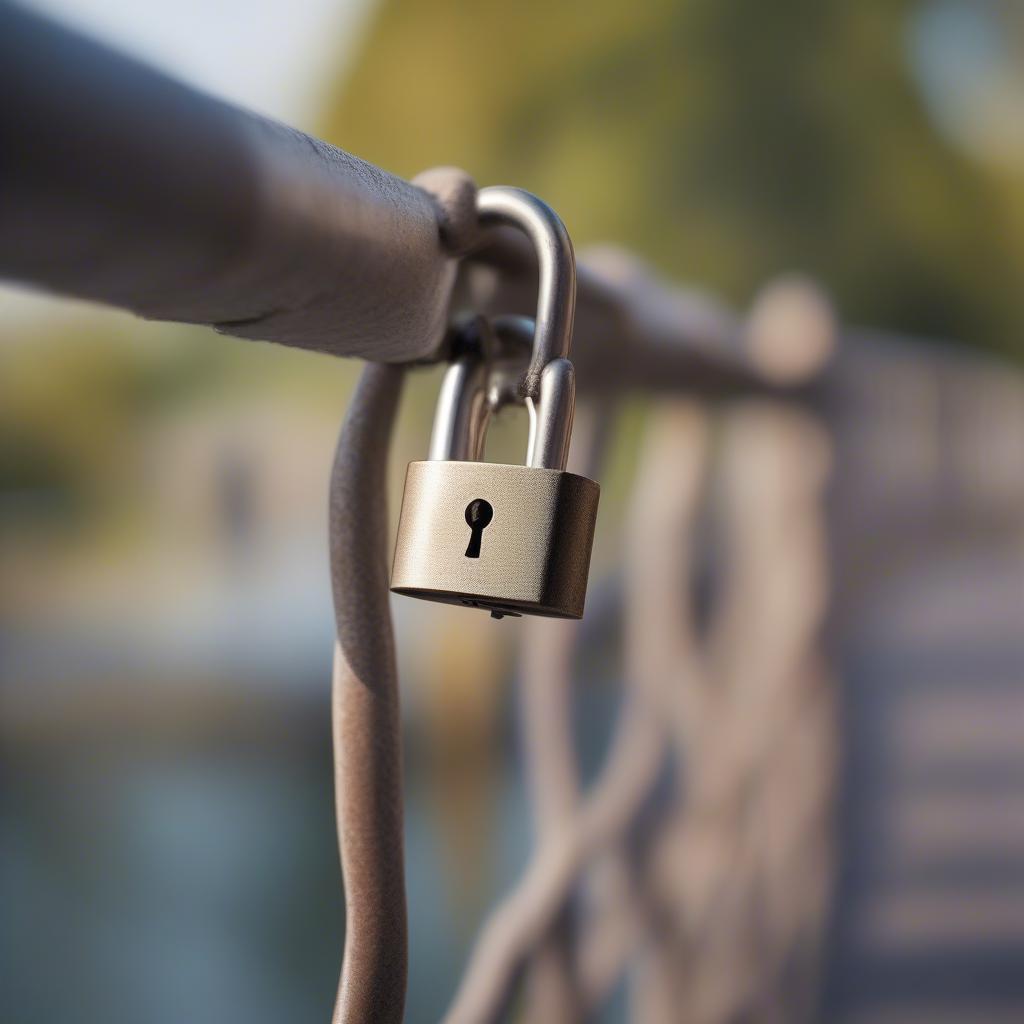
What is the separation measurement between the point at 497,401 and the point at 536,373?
0.03 metres

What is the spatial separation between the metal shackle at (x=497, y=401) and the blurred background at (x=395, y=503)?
0.93 meters

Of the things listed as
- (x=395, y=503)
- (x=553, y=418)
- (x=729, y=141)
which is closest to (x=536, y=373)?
(x=553, y=418)

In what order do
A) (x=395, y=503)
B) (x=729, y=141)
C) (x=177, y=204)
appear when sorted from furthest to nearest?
(x=729, y=141), (x=395, y=503), (x=177, y=204)

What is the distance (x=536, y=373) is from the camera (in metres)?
0.19

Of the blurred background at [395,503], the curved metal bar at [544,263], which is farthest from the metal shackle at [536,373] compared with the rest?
the blurred background at [395,503]

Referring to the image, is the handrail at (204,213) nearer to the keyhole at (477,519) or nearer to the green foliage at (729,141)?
the keyhole at (477,519)

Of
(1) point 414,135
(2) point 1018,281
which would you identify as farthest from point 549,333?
(1) point 414,135

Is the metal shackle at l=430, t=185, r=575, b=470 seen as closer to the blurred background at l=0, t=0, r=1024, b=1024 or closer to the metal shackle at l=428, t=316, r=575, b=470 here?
the metal shackle at l=428, t=316, r=575, b=470

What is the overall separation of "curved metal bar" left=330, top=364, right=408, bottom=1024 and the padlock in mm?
17

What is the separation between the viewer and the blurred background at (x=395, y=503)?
5.74ft

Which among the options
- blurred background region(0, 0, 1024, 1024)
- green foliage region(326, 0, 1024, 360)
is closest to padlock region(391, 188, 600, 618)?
blurred background region(0, 0, 1024, 1024)

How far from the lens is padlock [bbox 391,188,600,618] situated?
187 millimetres

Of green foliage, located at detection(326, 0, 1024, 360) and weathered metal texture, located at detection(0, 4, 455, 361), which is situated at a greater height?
green foliage, located at detection(326, 0, 1024, 360)

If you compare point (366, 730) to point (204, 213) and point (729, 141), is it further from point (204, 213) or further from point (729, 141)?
point (729, 141)
